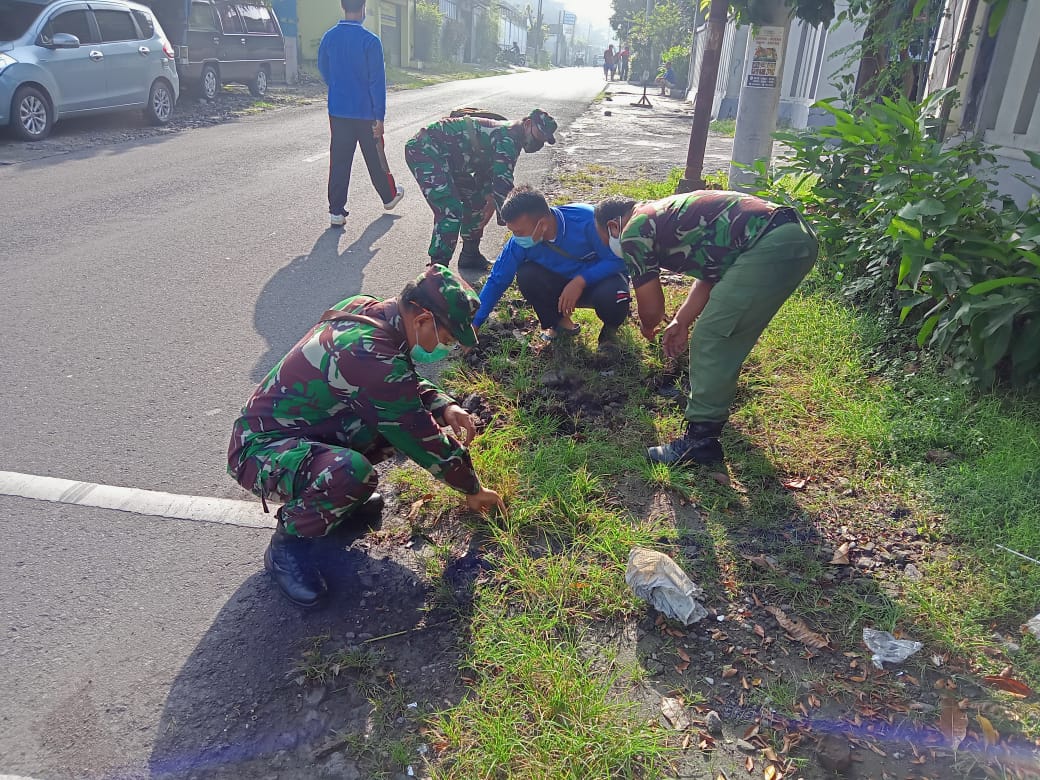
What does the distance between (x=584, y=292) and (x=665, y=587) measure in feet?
7.28

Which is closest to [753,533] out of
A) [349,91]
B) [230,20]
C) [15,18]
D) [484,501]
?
[484,501]

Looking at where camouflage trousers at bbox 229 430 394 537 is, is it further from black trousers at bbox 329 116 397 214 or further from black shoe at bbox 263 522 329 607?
black trousers at bbox 329 116 397 214

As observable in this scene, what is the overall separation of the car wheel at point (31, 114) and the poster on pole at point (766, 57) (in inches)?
340

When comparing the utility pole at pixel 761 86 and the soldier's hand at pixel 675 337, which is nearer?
the soldier's hand at pixel 675 337

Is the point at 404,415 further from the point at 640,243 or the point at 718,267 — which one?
the point at 718,267

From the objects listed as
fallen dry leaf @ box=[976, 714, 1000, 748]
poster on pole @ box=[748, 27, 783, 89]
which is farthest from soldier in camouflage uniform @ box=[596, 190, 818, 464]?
poster on pole @ box=[748, 27, 783, 89]

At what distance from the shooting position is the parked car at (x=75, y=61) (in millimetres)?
9125

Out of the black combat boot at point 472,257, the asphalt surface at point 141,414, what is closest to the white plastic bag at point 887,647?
the asphalt surface at point 141,414

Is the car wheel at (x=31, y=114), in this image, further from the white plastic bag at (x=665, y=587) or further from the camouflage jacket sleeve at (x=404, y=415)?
the white plastic bag at (x=665, y=587)

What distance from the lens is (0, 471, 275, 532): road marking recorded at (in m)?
2.86

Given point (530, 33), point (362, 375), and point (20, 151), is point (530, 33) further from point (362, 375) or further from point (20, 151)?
point (362, 375)

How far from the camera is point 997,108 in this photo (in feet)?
A: 19.9

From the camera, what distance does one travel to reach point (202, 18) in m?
14.1

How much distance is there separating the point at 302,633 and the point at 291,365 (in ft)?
2.85
